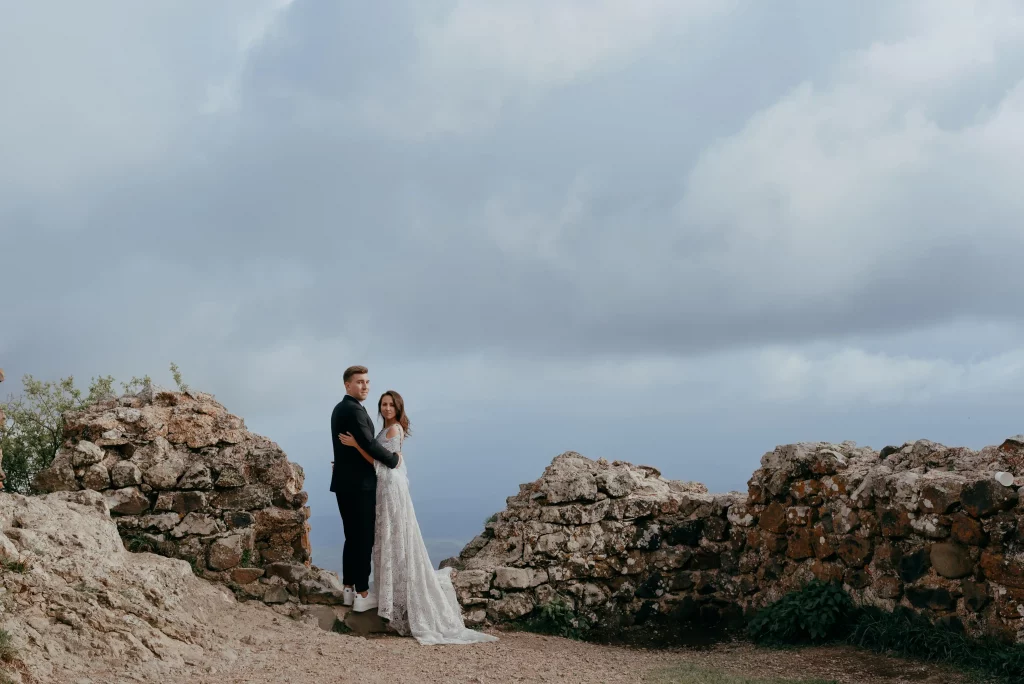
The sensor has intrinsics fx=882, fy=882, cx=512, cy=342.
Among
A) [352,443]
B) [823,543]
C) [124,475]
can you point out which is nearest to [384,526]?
[352,443]

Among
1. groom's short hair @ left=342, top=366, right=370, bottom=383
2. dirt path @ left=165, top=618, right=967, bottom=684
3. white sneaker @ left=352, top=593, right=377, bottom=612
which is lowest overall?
dirt path @ left=165, top=618, right=967, bottom=684

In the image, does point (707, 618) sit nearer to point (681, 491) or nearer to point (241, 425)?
point (681, 491)

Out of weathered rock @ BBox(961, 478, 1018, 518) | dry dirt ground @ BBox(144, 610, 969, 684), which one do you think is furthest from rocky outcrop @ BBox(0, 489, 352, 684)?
weathered rock @ BBox(961, 478, 1018, 518)

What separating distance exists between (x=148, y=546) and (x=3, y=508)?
1765 millimetres

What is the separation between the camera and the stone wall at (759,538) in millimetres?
8102

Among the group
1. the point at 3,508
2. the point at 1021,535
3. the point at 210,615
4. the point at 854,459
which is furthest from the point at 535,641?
the point at 3,508

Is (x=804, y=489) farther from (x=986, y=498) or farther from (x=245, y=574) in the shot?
(x=245, y=574)

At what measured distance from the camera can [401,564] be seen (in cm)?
920

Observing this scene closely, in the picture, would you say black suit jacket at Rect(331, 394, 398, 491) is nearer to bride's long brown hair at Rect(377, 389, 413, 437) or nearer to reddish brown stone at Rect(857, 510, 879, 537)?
bride's long brown hair at Rect(377, 389, 413, 437)

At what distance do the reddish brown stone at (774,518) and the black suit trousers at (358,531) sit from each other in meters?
4.36

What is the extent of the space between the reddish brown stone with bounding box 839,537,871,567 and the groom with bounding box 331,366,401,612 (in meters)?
4.71

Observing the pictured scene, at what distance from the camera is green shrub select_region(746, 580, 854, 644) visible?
8930 mm

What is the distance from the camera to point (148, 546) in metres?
9.48

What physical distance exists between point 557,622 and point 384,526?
2.33 meters
